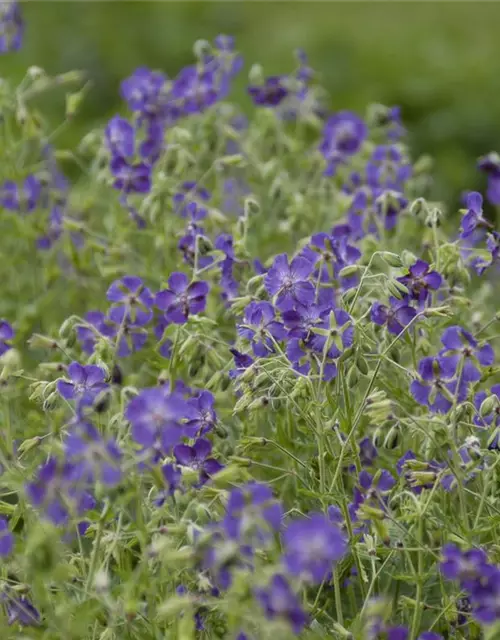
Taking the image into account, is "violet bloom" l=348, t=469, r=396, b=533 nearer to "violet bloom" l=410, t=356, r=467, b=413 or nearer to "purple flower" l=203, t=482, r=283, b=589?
"violet bloom" l=410, t=356, r=467, b=413

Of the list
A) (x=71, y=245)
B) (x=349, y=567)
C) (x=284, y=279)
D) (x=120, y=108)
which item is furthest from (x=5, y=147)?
(x=120, y=108)

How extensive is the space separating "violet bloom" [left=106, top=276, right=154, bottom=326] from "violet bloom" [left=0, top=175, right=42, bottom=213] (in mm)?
870

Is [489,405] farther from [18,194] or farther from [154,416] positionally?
[18,194]

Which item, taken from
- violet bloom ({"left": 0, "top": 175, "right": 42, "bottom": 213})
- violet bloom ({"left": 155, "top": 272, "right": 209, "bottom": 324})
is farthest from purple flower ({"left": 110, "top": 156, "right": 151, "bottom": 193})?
violet bloom ({"left": 155, "top": 272, "right": 209, "bottom": 324})

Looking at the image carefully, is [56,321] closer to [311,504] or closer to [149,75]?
[149,75]

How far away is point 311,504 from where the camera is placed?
221 cm

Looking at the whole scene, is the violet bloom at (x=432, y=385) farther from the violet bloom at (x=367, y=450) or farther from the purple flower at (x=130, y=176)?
the purple flower at (x=130, y=176)

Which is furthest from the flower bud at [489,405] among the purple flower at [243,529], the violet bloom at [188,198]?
the violet bloom at [188,198]

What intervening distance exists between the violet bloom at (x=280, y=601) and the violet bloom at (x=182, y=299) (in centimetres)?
94

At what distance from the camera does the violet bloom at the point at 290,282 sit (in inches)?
79.4

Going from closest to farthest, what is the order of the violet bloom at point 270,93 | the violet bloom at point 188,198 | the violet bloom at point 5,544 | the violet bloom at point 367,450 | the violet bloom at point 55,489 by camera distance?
the violet bloom at point 55,489 < the violet bloom at point 5,544 < the violet bloom at point 367,450 < the violet bloom at point 188,198 < the violet bloom at point 270,93

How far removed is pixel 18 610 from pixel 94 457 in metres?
0.41

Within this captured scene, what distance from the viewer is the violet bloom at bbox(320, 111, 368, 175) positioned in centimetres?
332

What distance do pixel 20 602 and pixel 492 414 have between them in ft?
2.81
